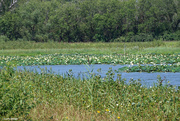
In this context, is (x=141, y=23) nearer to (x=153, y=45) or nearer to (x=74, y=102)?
(x=153, y=45)

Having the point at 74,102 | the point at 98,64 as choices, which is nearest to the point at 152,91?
the point at 74,102

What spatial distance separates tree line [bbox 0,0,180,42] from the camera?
56.9 meters

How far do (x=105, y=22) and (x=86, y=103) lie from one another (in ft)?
173

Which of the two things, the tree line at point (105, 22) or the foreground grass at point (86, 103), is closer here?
the foreground grass at point (86, 103)

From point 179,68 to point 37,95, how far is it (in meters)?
9.32

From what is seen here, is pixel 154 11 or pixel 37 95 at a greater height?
pixel 154 11

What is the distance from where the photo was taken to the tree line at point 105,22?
56.9 metres

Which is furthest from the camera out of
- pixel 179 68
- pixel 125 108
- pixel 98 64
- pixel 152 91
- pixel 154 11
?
pixel 154 11

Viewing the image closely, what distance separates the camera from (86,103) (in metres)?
6.63

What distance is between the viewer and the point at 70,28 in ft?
195

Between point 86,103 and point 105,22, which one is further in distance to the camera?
point 105,22

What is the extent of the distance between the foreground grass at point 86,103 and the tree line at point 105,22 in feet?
161

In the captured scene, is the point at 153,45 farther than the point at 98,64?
Yes

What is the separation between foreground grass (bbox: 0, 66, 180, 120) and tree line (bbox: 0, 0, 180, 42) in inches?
1933
